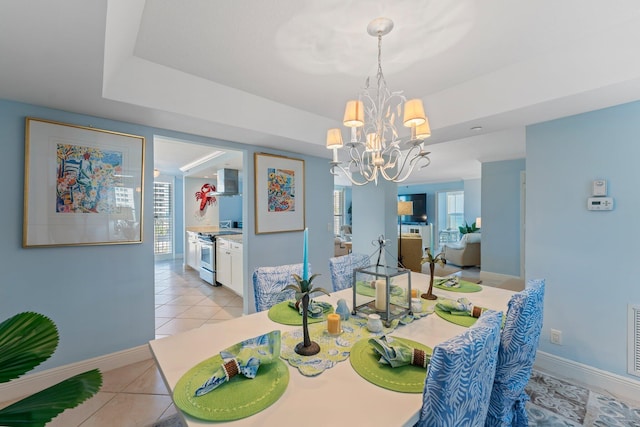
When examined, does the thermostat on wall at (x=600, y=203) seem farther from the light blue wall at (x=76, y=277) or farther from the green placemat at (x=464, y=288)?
the light blue wall at (x=76, y=277)

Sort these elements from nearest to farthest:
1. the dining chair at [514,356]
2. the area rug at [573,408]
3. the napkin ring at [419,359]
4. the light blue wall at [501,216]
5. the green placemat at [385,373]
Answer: the green placemat at [385,373] < the napkin ring at [419,359] < the dining chair at [514,356] < the area rug at [573,408] < the light blue wall at [501,216]

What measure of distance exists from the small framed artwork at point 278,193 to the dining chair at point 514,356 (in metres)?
2.55

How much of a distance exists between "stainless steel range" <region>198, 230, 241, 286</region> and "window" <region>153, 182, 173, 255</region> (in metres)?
2.65

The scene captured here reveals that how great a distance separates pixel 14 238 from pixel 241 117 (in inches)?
73.9

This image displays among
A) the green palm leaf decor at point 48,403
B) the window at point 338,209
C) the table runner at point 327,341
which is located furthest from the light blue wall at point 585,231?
the window at point 338,209

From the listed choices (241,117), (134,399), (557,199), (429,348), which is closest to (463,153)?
(557,199)

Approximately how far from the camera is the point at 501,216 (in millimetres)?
5238

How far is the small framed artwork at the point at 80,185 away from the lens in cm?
197

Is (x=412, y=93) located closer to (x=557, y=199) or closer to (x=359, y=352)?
(x=557, y=199)

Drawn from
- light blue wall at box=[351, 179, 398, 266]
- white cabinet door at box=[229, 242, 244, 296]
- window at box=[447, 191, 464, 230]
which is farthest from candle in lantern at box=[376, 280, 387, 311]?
window at box=[447, 191, 464, 230]

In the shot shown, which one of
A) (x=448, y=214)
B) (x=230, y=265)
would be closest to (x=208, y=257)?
(x=230, y=265)

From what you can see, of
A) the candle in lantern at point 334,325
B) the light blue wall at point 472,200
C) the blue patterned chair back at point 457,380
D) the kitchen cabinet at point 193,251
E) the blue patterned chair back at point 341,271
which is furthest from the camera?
the light blue wall at point 472,200

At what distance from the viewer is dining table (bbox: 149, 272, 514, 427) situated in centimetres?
81

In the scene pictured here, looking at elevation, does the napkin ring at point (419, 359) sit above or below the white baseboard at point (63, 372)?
above
